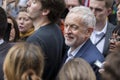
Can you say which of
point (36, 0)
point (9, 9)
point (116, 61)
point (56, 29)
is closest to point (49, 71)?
point (56, 29)

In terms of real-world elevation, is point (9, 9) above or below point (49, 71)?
below

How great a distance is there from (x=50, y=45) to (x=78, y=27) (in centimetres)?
33

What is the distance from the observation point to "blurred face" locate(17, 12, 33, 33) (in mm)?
5508

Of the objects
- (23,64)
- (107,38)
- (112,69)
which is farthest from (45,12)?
(112,69)

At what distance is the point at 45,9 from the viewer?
11.8ft

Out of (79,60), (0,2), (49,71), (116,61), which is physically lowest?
(0,2)

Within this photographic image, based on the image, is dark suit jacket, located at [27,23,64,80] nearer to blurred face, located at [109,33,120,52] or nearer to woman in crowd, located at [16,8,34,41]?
blurred face, located at [109,33,120,52]

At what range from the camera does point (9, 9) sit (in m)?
7.52

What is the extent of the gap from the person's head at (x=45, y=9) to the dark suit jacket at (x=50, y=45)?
0.09m

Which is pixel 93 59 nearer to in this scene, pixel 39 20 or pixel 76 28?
pixel 76 28

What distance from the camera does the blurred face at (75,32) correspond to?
3504 millimetres

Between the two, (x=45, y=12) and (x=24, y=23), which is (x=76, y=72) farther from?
(x=24, y=23)

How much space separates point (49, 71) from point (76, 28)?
49cm

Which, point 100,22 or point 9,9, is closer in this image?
point 100,22
